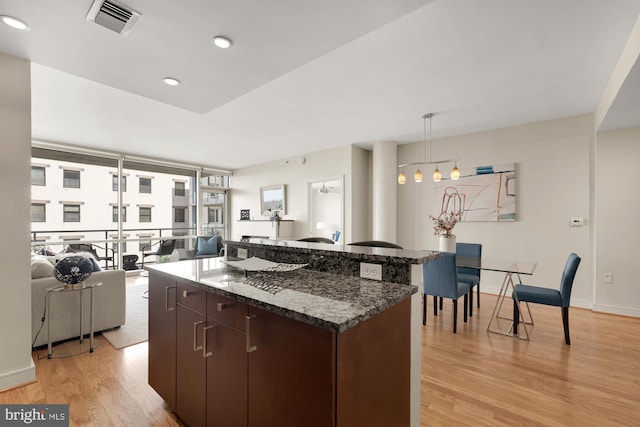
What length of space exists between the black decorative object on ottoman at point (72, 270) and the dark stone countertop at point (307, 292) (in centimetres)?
148

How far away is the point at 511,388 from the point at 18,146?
409 cm

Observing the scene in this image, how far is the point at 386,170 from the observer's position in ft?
17.4

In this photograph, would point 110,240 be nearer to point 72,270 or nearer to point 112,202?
point 112,202

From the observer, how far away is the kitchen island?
3.12ft

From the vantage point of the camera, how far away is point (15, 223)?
212 centimetres

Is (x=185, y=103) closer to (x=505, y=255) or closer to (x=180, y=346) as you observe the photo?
(x=180, y=346)

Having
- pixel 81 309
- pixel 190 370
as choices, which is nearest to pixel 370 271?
pixel 190 370

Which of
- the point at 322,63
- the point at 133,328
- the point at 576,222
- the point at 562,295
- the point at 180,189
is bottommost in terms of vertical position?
the point at 133,328

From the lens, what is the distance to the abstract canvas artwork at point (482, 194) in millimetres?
4348

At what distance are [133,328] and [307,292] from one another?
304 centimetres

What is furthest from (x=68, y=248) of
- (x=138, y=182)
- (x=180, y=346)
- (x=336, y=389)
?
(x=336, y=389)

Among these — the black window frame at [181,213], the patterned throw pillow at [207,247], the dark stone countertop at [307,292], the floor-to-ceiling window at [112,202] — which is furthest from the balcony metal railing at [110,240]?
the dark stone countertop at [307,292]

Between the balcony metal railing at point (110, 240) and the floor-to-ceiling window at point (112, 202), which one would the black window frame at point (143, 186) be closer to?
the floor-to-ceiling window at point (112, 202)

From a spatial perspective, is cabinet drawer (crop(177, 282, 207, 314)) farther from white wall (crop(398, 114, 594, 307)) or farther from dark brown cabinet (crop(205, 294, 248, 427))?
white wall (crop(398, 114, 594, 307))
